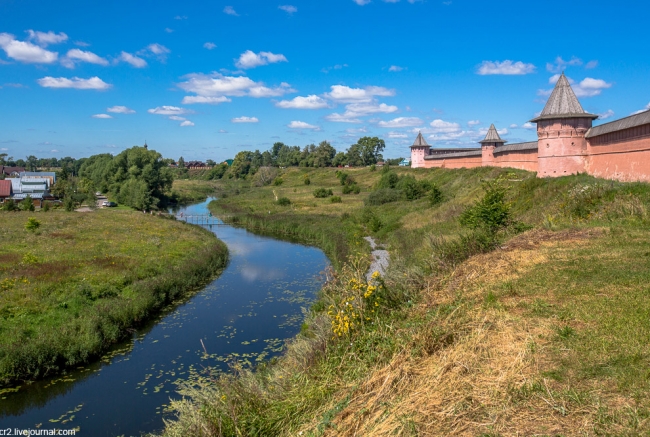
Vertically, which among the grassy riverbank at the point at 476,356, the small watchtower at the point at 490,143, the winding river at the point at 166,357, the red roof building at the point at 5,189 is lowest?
the winding river at the point at 166,357

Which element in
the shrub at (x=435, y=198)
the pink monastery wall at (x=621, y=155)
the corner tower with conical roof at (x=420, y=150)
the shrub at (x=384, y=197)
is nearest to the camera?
the pink monastery wall at (x=621, y=155)

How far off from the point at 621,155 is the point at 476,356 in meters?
15.5

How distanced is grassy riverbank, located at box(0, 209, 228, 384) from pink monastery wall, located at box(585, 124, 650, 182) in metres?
17.1

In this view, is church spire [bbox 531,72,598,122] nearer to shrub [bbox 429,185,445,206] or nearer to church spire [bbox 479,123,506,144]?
shrub [bbox 429,185,445,206]

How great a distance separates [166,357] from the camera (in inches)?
527

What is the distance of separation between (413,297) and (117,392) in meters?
7.43

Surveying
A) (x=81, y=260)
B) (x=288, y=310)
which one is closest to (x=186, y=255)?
(x=81, y=260)

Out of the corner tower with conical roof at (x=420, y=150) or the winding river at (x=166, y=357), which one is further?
the corner tower with conical roof at (x=420, y=150)

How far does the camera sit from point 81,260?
20516 mm

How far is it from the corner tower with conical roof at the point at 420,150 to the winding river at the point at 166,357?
37.7 meters

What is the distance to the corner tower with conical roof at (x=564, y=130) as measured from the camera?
21109 mm

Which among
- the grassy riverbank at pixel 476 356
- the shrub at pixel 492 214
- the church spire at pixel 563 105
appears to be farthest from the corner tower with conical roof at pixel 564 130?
the grassy riverbank at pixel 476 356

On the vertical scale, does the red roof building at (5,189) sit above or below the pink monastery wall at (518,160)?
below

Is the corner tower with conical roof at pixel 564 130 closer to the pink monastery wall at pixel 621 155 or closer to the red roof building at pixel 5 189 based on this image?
the pink monastery wall at pixel 621 155
